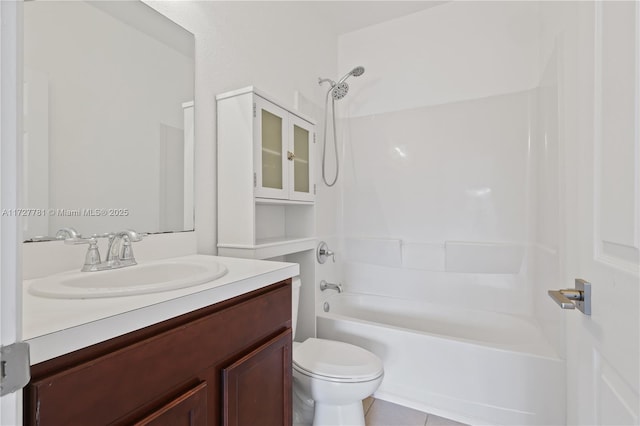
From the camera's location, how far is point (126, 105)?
1.06 meters

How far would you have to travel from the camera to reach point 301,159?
70.2 inches

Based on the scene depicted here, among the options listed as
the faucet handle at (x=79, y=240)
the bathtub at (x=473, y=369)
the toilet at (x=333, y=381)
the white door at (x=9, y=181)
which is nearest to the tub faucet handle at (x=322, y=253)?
the bathtub at (x=473, y=369)

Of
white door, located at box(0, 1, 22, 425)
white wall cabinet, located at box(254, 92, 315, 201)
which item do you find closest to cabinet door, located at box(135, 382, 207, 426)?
white door, located at box(0, 1, 22, 425)

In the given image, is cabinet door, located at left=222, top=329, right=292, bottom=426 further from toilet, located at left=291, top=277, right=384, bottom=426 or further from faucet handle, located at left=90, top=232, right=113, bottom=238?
faucet handle, located at left=90, top=232, right=113, bottom=238

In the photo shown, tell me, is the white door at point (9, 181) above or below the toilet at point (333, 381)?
above

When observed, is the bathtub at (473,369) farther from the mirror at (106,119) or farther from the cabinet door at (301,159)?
the mirror at (106,119)

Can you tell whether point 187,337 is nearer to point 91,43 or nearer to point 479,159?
point 91,43

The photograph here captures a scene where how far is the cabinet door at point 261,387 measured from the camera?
0.74 metres

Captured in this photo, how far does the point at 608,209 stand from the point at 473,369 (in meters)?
1.31

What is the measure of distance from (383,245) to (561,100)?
1.44 meters

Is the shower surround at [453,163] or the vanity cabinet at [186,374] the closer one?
the vanity cabinet at [186,374]

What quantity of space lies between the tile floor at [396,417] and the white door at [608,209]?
105cm

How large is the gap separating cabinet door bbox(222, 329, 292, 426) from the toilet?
0.32m

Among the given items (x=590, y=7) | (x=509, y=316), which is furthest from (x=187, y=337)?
(x=509, y=316)
